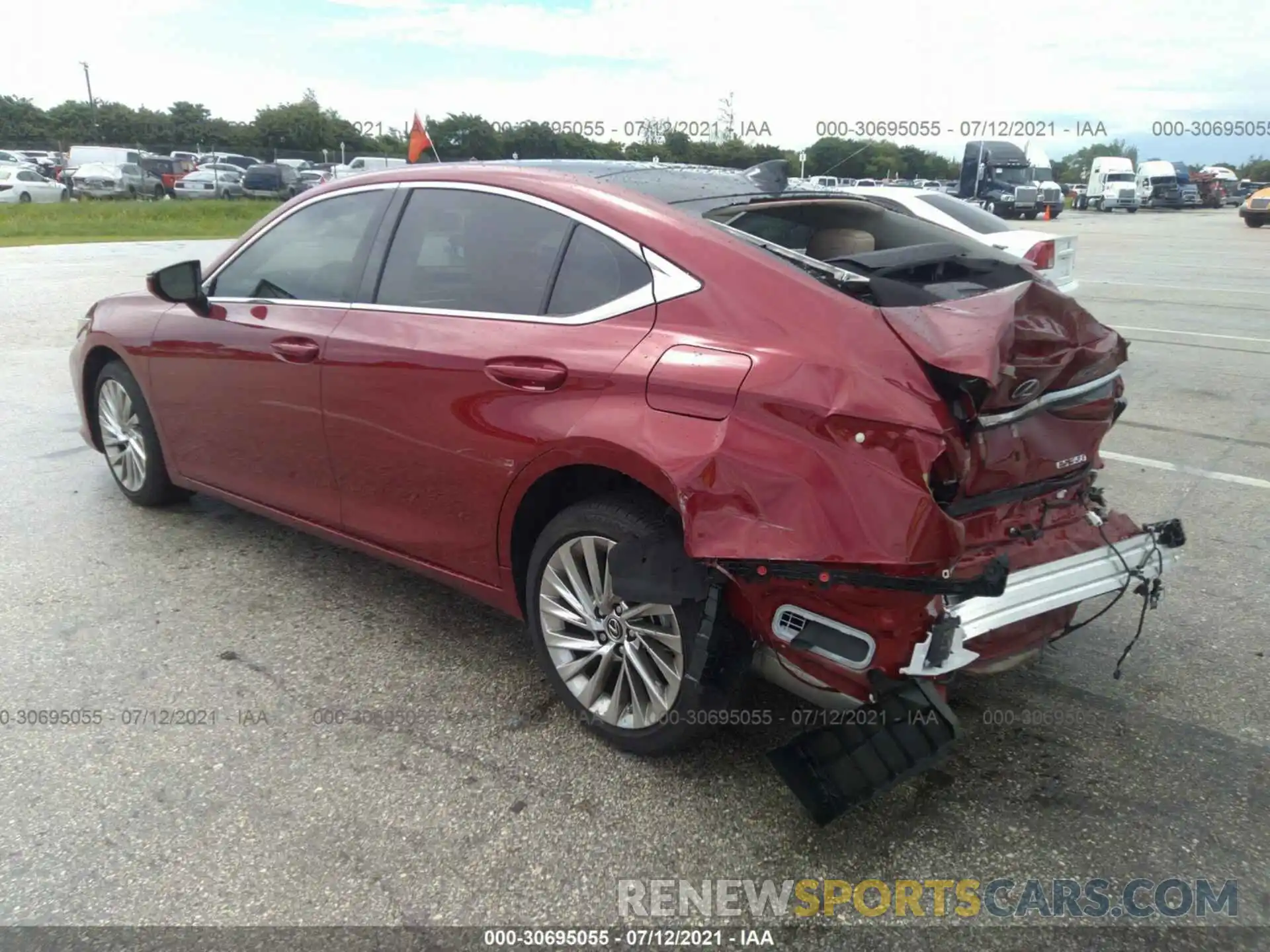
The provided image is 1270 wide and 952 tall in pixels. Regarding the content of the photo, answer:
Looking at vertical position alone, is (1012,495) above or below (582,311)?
below

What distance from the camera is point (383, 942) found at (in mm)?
2344

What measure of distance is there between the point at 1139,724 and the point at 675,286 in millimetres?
2086

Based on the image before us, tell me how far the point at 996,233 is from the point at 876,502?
767 centimetres

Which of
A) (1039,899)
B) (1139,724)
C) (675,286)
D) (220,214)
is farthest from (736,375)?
(220,214)

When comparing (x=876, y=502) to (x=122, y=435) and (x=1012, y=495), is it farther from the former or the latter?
(x=122, y=435)

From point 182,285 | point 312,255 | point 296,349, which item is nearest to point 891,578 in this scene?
point 296,349

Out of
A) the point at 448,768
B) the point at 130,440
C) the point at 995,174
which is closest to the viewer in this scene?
the point at 448,768

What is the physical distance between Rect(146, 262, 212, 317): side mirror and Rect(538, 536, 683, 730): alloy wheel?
2258 millimetres

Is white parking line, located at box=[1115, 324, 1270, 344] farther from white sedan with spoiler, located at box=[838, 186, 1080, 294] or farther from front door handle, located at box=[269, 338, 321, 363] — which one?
front door handle, located at box=[269, 338, 321, 363]

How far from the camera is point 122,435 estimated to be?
507cm

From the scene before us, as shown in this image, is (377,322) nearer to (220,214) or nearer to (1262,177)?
(220,214)

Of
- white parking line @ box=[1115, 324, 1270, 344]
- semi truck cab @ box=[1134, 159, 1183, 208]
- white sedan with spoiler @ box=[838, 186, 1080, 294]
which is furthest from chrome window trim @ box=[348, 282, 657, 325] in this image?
semi truck cab @ box=[1134, 159, 1183, 208]

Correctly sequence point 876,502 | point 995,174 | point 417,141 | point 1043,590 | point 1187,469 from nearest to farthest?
point 876,502 < point 1043,590 < point 1187,469 < point 417,141 < point 995,174

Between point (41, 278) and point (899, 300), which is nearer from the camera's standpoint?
point (899, 300)
